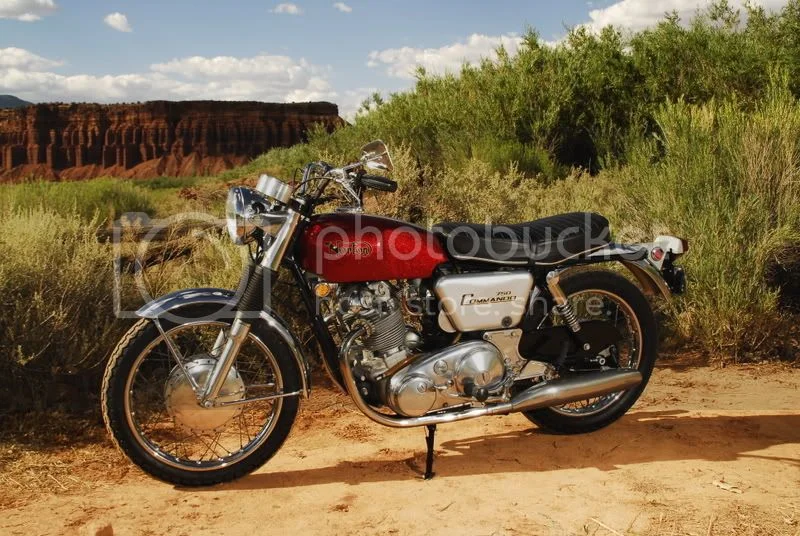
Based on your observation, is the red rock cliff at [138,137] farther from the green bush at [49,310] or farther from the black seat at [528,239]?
the black seat at [528,239]

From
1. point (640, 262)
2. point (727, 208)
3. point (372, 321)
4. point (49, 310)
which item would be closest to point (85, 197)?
point (49, 310)

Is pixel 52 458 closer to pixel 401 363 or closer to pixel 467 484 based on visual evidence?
pixel 401 363

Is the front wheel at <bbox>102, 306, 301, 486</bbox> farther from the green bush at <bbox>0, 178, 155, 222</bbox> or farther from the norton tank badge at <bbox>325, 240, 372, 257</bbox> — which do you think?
the green bush at <bbox>0, 178, 155, 222</bbox>

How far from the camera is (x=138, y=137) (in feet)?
269

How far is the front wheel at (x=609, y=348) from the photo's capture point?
4.32 m

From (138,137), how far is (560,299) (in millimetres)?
83612

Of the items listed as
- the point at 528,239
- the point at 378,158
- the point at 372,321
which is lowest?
the point at 372,321

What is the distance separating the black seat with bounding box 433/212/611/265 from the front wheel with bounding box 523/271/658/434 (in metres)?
0.22

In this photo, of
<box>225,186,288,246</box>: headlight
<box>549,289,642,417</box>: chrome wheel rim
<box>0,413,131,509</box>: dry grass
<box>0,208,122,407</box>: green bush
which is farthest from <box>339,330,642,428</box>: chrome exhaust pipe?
<box>0,208,122,407</box>: green bush

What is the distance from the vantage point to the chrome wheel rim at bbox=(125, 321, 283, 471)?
3754 mm

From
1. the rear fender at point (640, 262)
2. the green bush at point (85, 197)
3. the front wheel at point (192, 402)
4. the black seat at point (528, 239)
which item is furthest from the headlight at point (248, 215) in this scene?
the green bush at point (85, 197)

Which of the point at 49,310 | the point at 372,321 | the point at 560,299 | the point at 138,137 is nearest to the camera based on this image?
the point at 372,321

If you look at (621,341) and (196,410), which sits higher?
(621,341)

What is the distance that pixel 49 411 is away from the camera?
192 inches
